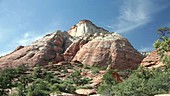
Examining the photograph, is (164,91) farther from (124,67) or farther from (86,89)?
(124,67)

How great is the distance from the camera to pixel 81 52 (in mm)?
104812

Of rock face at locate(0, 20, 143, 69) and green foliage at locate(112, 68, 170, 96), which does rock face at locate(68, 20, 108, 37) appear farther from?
green foliage at locate(112, 68, 170, 96)

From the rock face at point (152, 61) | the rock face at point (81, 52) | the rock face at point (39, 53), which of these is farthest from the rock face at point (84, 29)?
the rock face at point (152, 61)

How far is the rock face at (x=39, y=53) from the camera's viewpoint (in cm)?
9806

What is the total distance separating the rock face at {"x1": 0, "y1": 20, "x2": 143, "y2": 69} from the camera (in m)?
99.2

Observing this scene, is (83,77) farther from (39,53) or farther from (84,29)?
(84,29)

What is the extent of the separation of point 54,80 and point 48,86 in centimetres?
988

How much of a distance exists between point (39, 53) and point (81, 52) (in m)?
14.3

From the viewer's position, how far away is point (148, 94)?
146 ft

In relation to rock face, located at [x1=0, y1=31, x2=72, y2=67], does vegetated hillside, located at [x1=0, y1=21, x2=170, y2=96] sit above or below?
below

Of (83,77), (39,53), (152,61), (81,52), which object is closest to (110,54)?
(81,52)

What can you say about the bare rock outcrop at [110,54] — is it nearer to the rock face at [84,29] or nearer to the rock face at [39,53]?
the rock face at [39,53]

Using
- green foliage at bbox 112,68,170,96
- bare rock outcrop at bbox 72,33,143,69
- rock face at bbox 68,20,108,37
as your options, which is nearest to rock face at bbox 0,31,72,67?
bare rock outcrop at bbox 72,33,143,69

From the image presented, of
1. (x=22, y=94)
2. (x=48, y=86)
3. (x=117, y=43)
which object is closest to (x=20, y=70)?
(x=48, y=86)
